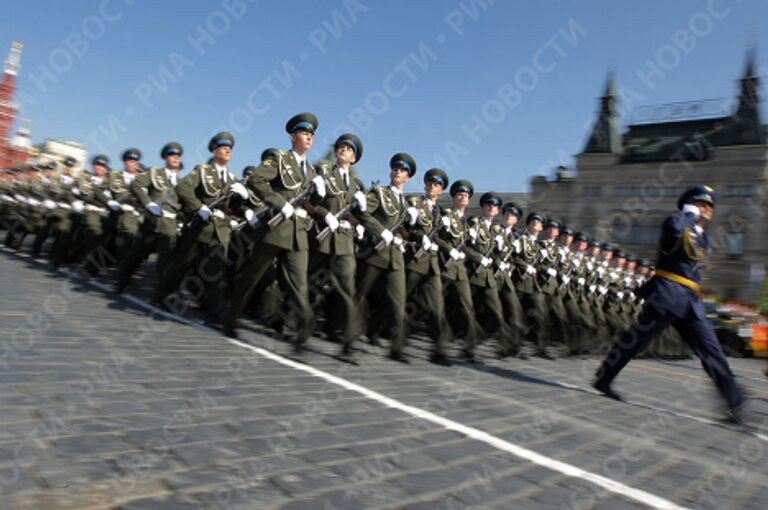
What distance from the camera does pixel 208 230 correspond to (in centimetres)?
675

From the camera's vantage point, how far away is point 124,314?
6246 mm

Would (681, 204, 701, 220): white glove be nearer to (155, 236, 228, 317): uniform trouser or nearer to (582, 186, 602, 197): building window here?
(155, 236, 228, 317): uniform trouser

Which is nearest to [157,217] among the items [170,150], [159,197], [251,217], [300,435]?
[159,197]

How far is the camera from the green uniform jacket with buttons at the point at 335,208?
5.48 meters

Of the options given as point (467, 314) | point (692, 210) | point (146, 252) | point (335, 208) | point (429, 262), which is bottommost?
point (467, 314)

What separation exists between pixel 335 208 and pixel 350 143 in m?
0.71

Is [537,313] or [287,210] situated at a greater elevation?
[287,210]

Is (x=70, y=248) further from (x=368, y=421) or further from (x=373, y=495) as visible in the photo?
(x=373, y=495)

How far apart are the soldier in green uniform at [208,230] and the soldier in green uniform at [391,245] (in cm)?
188

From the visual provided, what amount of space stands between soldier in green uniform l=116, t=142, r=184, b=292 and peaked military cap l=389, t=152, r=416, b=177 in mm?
3310

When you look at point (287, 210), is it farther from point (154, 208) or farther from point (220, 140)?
point (154, 208)

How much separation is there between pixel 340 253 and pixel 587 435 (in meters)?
2.93

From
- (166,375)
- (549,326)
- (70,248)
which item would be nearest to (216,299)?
(166,375)

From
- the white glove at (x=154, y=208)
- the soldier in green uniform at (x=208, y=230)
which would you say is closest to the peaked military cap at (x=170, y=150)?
the white glove at (x=154, y=208)
